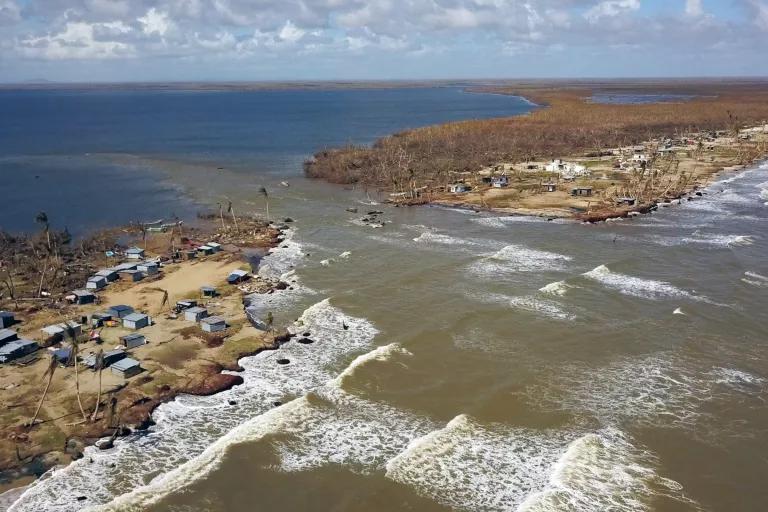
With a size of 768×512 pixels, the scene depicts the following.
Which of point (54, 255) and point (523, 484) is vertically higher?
point (54, 255)

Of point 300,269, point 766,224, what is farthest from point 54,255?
point 766,224

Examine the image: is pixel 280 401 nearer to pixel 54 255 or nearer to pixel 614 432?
pixel 614 432

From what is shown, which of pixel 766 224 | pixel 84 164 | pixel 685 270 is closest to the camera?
pixel 685 270

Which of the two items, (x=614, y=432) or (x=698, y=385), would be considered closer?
(x=614, y=432)

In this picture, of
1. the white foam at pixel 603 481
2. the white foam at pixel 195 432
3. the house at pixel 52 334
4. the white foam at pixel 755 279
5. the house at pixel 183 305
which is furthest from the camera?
the white foam at pixel 755 279

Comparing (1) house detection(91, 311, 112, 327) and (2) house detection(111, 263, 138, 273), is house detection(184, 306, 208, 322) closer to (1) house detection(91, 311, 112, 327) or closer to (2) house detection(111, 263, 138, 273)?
(1) house detection(91, 311, 112, 327)

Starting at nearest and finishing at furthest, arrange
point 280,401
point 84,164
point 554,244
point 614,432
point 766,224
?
1. point 614,432
2. point 280,401
3. point 554,244
4. point 766,224
5. point 84,164

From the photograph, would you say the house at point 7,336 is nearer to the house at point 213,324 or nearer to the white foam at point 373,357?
the house at point 213,324

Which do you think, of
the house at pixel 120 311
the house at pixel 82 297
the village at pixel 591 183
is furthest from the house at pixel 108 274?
the village at pixel 591 183

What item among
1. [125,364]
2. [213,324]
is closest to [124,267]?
[213,324]
